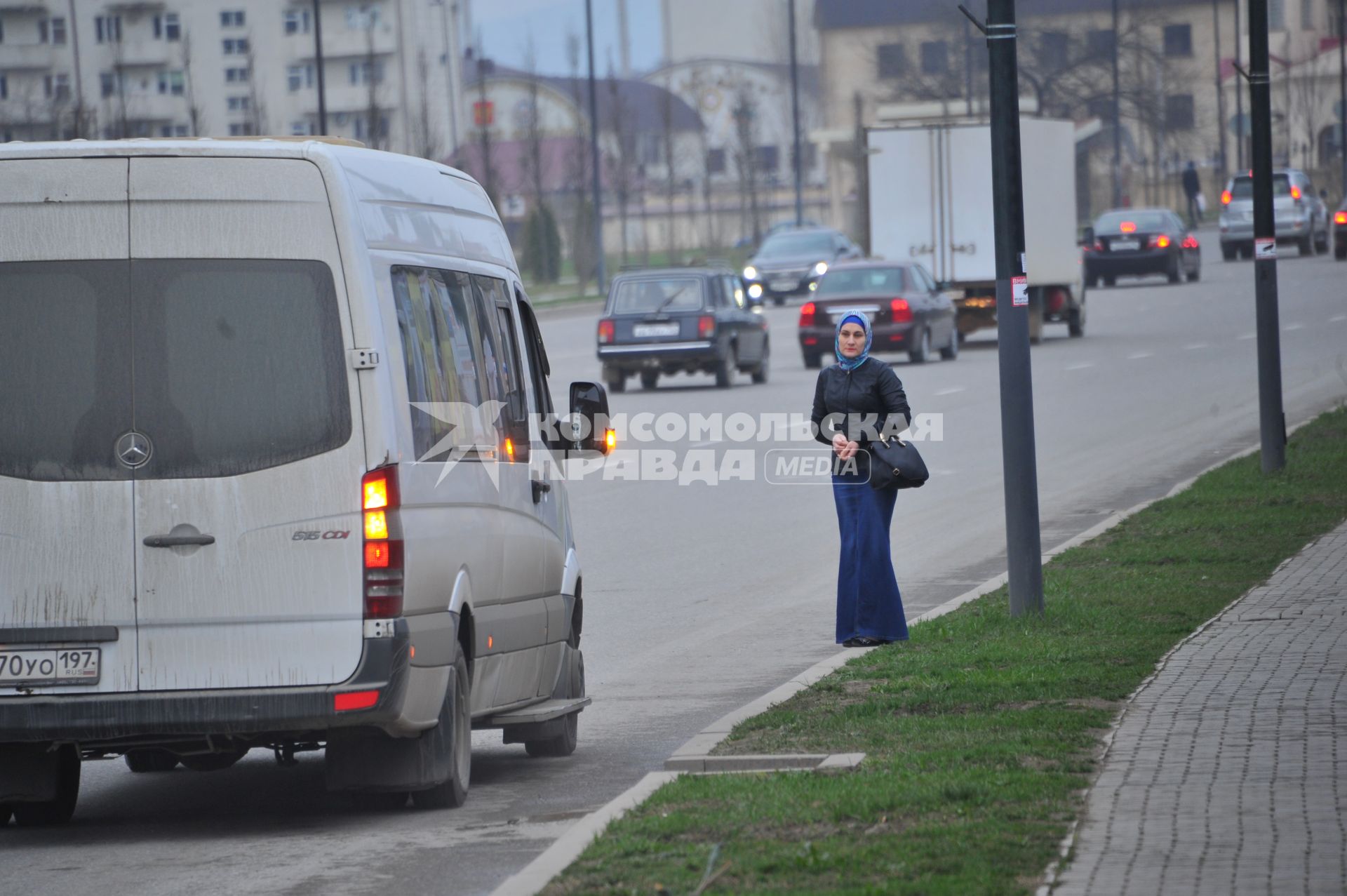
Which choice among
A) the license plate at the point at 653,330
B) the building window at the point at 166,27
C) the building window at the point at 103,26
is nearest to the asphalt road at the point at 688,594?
the license plate at the point at 653,330

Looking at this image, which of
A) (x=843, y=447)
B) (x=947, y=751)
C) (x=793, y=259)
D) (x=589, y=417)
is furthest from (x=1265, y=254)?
(x=793, y=259)

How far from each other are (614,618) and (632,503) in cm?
591

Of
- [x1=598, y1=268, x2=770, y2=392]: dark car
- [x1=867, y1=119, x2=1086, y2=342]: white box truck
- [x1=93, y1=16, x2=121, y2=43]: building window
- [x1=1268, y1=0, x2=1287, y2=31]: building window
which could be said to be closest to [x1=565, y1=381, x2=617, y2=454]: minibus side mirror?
[x1=598, y1=268, x2=770, y2=392]: dark car

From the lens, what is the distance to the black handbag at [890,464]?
1048 centimetres

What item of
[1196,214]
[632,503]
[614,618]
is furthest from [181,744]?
[1196,214]

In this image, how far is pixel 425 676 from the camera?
6758 mm

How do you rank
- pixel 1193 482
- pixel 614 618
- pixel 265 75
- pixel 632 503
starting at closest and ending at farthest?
Answer: 1. pixel 614 618
2. pixel 1193 482
3. pixel 632 503
4. pixel 265 75

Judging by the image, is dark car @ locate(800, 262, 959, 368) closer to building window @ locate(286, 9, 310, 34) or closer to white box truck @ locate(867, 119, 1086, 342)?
white box truck @ locate(867, 119, 1086, 342)

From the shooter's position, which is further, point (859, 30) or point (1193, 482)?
point (859, 30)

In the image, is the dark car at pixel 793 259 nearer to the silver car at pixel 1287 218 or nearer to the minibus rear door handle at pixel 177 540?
the silver car at pixel 1287 218

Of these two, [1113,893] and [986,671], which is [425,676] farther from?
[986,671]

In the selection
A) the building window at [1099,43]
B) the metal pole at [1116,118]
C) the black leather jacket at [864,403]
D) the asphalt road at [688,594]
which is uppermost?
the building window at [1099,43]

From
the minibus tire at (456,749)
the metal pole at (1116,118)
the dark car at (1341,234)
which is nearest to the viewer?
the minibus tire at (456,749)

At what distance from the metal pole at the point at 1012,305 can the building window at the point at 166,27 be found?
10282cm
